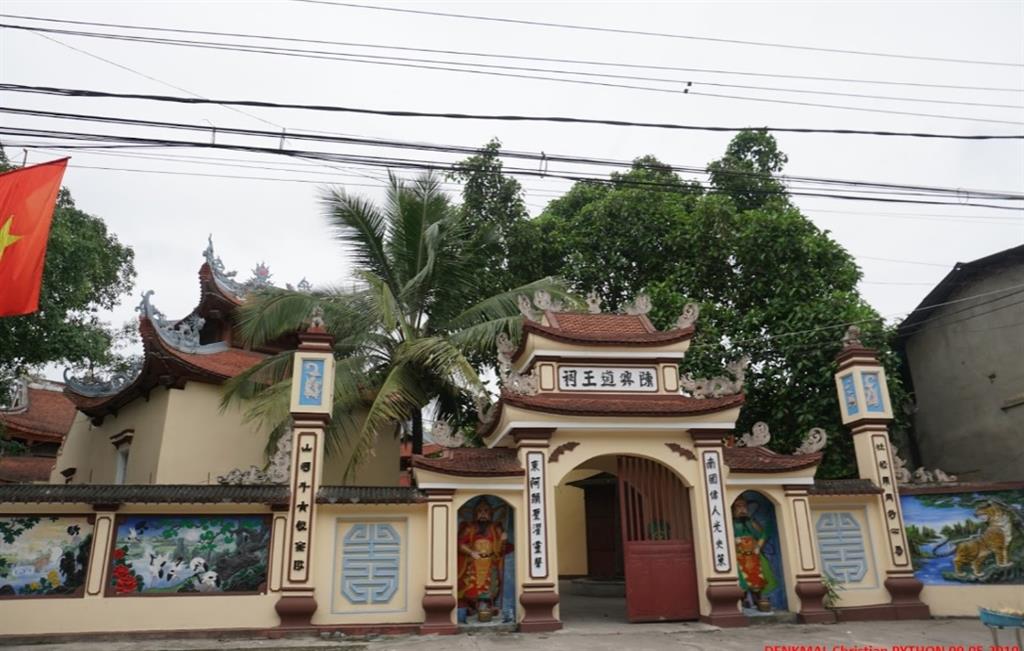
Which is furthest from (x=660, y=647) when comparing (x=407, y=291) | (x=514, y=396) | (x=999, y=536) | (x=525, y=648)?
(x=407, y=291)

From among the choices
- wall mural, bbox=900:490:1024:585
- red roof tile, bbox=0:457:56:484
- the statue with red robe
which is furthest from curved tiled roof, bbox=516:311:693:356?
red roof tile, bbox=0:457:56:484

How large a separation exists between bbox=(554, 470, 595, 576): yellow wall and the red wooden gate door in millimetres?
7193

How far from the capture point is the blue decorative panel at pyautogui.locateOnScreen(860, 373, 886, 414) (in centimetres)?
1116

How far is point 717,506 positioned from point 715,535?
395 millimetres

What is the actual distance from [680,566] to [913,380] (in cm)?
992

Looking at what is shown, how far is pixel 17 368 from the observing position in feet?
46.9

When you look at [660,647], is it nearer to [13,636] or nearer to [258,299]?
[13,636]

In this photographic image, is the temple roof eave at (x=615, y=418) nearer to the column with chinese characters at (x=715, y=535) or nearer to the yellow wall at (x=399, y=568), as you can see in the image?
the column with chinese characters at (x=715, y=535)

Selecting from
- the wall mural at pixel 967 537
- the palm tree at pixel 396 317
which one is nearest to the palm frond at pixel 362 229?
the palm tree at pixel 396 317

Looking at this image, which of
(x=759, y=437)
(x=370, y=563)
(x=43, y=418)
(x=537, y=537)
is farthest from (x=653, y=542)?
(x=43, y=418)

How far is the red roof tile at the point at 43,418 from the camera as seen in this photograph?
65.0 ft

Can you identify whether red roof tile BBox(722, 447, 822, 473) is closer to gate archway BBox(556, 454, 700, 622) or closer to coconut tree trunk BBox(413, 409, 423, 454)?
gate archway BBox(556, 454, 700, 622)

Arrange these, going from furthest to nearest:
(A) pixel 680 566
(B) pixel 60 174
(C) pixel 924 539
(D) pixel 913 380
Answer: (D) pixel 913 380
(C) pixel 924 539
(A) pixel 680 566
(B) pixel 60 174

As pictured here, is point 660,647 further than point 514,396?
No
